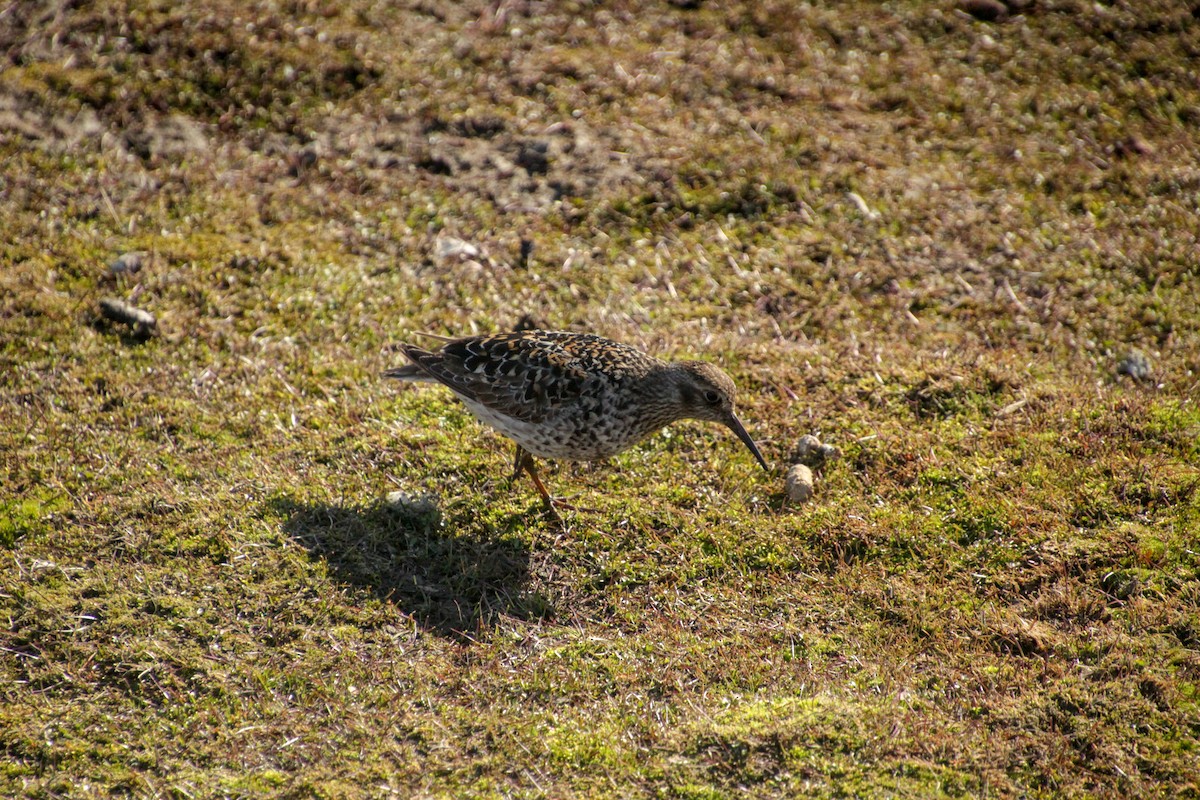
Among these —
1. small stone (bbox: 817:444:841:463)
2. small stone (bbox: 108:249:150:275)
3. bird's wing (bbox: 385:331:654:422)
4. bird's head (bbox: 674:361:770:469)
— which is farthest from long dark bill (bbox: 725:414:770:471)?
small stone (bbox: 108:249:150:275)

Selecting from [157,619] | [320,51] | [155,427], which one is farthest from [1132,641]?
[320,51]

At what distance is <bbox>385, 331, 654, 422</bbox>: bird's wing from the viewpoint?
24.0ft

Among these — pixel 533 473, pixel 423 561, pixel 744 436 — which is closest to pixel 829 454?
pixel 744 436

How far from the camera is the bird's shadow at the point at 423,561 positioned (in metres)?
6.55

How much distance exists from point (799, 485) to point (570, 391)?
172 centimetres

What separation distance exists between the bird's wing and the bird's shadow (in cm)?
89

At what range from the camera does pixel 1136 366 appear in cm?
862

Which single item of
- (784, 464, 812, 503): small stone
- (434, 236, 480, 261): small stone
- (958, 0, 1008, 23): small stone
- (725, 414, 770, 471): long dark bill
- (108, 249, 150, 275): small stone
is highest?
(958, 0, 1008, 23): small stone

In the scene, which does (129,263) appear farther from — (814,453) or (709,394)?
(814,453)

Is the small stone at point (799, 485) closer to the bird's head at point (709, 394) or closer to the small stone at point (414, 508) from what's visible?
the bird's head at point (709, 394)

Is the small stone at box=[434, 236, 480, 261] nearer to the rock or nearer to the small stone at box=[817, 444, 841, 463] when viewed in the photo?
the rock

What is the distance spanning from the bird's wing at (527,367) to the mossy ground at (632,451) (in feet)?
1.90

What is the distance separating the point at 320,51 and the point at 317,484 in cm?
622

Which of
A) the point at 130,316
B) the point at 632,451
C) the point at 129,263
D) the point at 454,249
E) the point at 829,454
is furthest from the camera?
the point at 454,249
